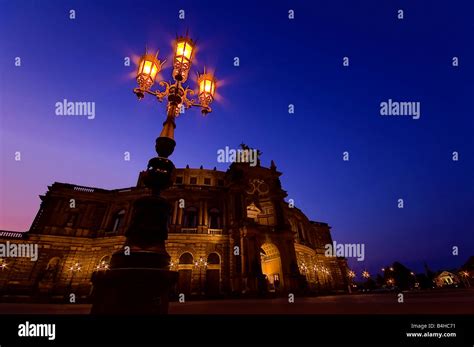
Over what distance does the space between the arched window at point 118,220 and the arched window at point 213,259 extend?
1182 centimetres

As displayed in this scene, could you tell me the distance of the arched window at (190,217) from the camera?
2691 centimetres

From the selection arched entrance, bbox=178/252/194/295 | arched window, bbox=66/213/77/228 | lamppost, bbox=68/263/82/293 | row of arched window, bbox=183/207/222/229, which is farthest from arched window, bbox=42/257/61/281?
row of arched window, bbox=183/207/222/229

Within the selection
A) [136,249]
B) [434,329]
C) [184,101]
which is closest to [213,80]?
[184,101]

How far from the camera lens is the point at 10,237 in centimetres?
2377

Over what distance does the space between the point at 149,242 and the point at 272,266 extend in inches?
942

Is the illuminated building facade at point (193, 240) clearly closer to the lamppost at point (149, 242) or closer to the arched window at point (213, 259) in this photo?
the arched window at point (213, 259)

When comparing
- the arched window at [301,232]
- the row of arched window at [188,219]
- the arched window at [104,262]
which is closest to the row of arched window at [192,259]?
the row of arched window at [188,219]

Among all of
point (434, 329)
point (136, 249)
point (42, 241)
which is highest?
point (136, 249)

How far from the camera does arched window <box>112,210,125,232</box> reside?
2692 centimetres

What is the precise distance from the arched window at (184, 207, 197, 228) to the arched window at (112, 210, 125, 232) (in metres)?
7.87

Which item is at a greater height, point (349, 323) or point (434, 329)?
point (349, 323)

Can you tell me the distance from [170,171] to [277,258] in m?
22.9

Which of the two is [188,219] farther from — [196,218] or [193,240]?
[193,240]

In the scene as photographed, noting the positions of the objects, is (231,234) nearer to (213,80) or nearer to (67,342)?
(213,80)
